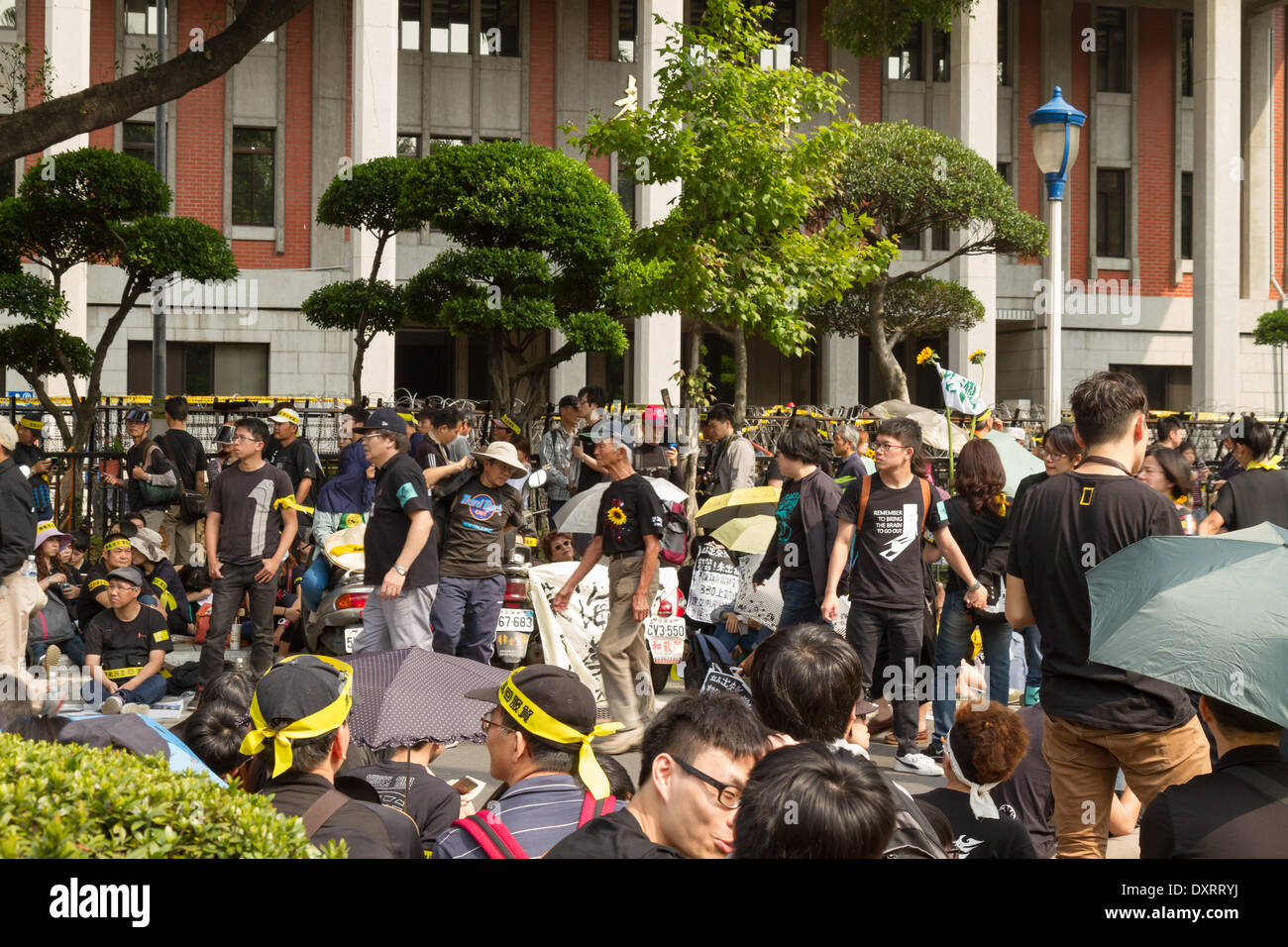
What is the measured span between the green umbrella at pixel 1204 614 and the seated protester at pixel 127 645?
6.83m

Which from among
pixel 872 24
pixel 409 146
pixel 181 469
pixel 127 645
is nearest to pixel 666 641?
pixel 127 645

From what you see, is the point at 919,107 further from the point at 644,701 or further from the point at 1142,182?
the point at 644,701

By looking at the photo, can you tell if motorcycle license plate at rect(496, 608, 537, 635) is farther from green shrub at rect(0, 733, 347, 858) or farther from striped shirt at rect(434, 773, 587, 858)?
green shrub at rect(0, 733, 347, 858)

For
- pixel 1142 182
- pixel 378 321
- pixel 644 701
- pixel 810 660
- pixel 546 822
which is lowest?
pixel 644 701

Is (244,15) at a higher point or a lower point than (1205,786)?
higher

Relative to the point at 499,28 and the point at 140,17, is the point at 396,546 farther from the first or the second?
the point at 499,28

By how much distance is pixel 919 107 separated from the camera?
3441 cm

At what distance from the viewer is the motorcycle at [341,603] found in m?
9.80

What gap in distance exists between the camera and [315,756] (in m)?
3.97

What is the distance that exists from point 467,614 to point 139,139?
25.1 metres

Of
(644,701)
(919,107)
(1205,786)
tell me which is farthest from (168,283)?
(919,107)

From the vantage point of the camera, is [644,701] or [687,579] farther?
[687,579]

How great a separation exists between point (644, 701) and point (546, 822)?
5299mm

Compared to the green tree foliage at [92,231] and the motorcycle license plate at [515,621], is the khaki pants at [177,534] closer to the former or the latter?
A: the green tree foliage at [92,231]
